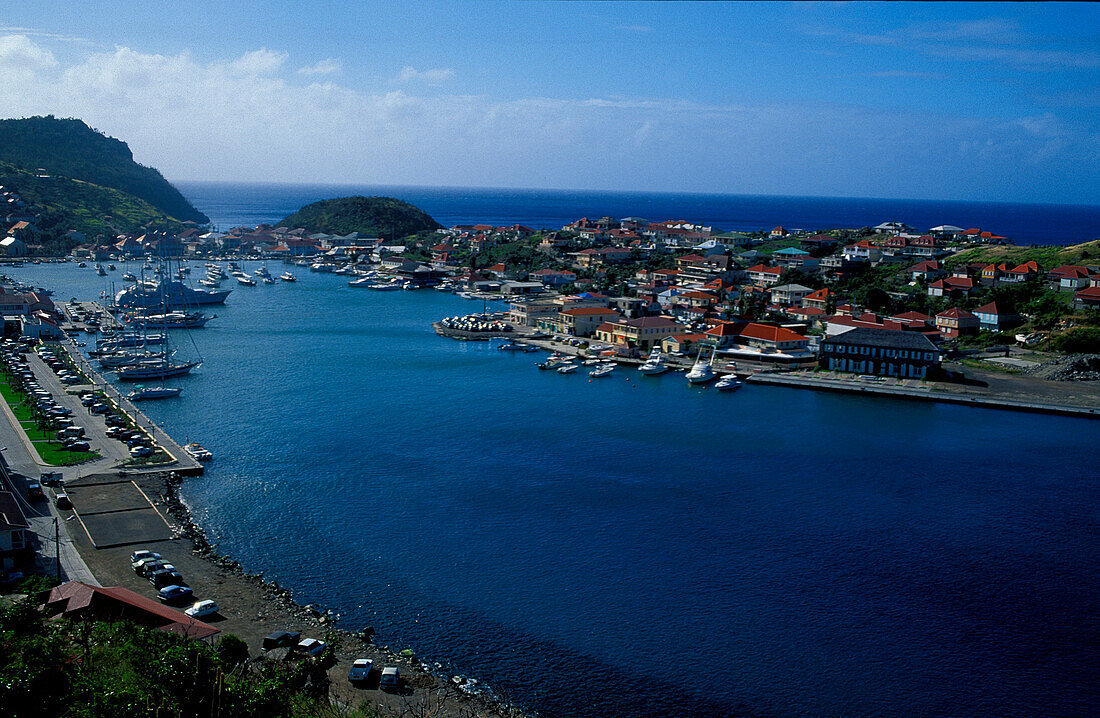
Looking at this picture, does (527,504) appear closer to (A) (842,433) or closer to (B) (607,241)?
(A) (842,433)

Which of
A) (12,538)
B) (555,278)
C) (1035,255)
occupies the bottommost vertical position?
(12,538)

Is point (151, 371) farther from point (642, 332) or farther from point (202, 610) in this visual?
point (642, 332)

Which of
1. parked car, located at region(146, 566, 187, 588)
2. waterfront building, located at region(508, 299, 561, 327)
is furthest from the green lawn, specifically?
waterfront building, located at region(508, 299, 561, 327)

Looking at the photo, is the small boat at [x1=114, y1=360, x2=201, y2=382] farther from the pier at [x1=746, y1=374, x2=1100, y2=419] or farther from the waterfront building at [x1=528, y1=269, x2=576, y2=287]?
the waterfront building at [x1=528, y1=269, x2=576, y2=287]

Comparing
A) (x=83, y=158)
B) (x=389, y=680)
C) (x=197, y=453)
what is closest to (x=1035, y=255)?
(x=197, y=453)

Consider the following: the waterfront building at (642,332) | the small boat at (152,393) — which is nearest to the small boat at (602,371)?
the waterfront building at (642,332)

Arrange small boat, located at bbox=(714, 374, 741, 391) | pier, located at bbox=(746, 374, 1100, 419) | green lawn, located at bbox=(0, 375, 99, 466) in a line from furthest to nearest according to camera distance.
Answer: small boat, located at bbox=(714, 374, 741, 391) → pier, located at bbox=(746, 374, 1100, 419) → green lawn, located at bbox=(0, 375, 99, 466)

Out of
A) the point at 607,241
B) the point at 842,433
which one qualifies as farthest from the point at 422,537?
the point at 607,241
